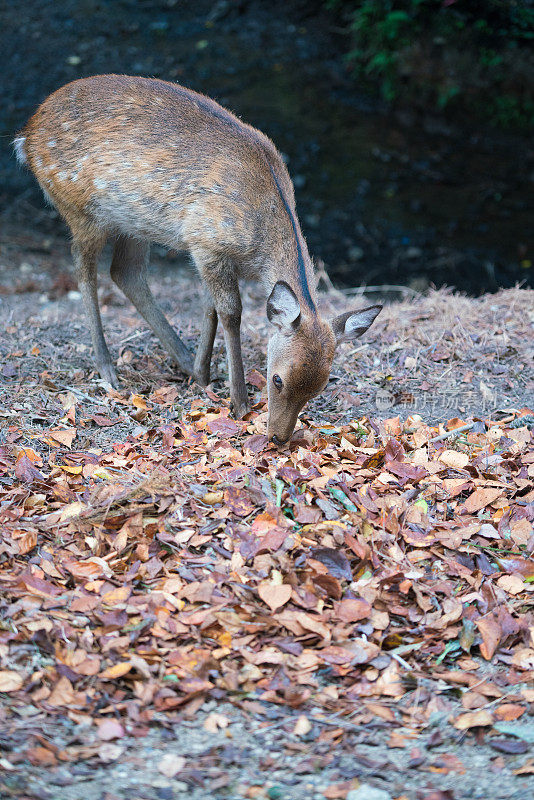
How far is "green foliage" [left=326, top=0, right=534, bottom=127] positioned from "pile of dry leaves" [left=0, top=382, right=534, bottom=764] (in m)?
8.07

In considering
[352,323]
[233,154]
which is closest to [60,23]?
[233,154]

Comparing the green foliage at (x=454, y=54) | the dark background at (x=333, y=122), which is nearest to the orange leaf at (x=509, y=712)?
the dark background at (x=333, y=122)

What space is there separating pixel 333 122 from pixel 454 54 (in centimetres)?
184

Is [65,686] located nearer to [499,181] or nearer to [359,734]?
[359,734]

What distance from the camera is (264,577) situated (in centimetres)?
323

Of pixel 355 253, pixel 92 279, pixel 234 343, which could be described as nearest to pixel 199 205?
pixel 234 343

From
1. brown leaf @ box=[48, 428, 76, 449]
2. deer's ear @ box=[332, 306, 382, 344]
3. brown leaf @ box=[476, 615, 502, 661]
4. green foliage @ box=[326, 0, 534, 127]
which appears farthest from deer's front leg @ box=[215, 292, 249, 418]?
green foliage @ box=[326, 0, 534, 127]

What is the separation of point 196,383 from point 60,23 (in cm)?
910

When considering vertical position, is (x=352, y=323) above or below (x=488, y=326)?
above

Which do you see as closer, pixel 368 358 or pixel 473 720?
pixel 473 720

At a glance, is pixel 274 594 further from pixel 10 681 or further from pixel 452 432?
pixel 452 432

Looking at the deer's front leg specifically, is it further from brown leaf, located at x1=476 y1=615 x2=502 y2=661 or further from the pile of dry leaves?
brown leaf, located at x1=476 y1=615 x2=502 y2=661

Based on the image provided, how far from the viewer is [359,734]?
269cm

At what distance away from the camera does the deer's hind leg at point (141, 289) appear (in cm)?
547
